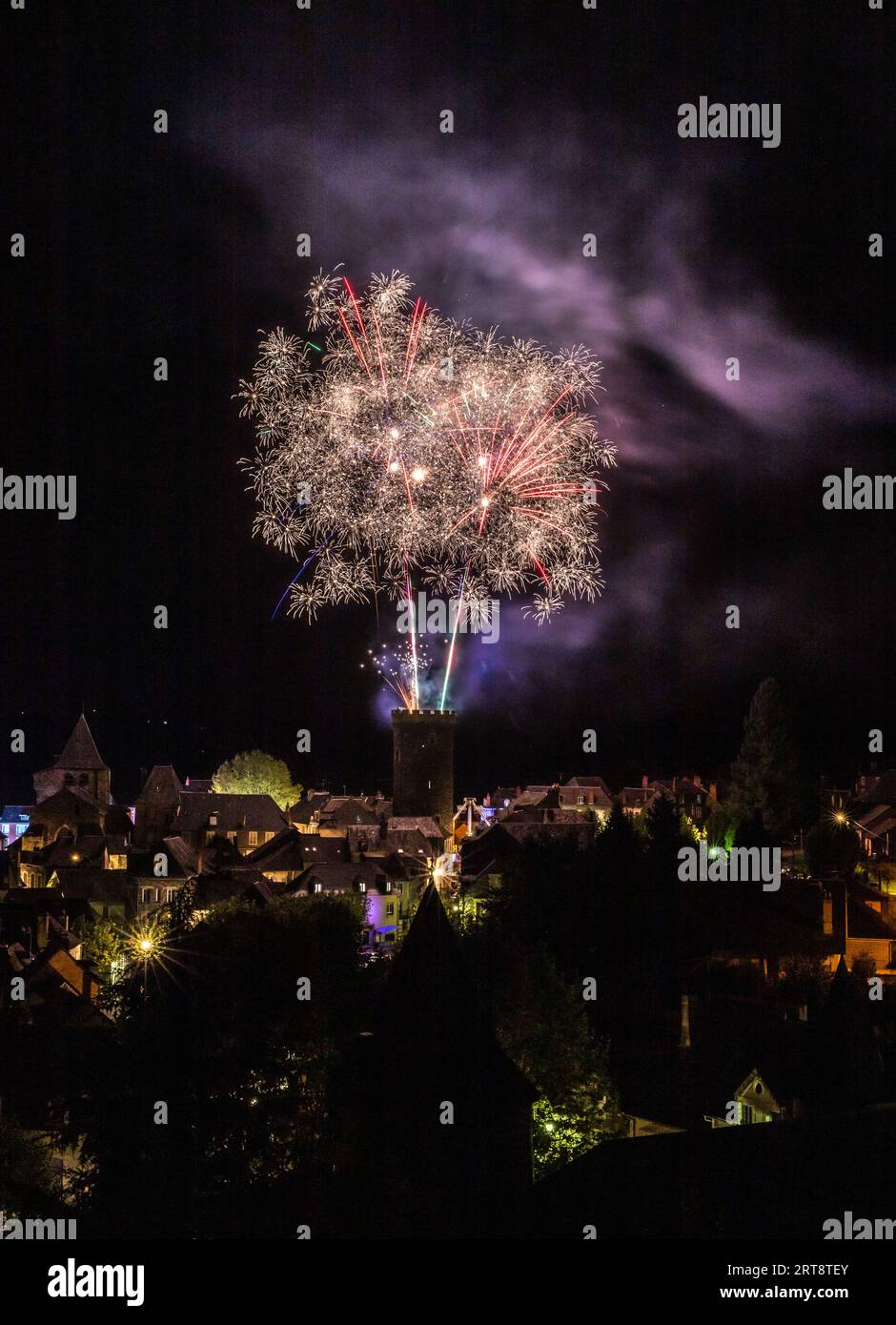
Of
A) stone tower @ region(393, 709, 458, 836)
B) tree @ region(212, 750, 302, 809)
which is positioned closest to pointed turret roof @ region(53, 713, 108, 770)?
tree @ region(212, 750, 302, 809)

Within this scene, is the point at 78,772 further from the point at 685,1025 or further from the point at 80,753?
the point at 685,1025

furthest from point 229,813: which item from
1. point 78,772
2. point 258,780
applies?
point 258,780

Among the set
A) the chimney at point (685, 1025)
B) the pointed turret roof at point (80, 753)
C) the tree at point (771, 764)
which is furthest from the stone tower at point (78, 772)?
→ the chimney at point (685, 1025)

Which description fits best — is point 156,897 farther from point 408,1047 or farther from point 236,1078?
point 408,1047

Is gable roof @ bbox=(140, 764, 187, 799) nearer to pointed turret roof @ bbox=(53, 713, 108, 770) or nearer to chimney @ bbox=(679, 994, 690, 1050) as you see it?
pointed turret roof @ bbox=(53, 713, 108, 770)

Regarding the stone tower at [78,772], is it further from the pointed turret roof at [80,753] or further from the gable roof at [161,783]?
the gable roof at [161,783]
